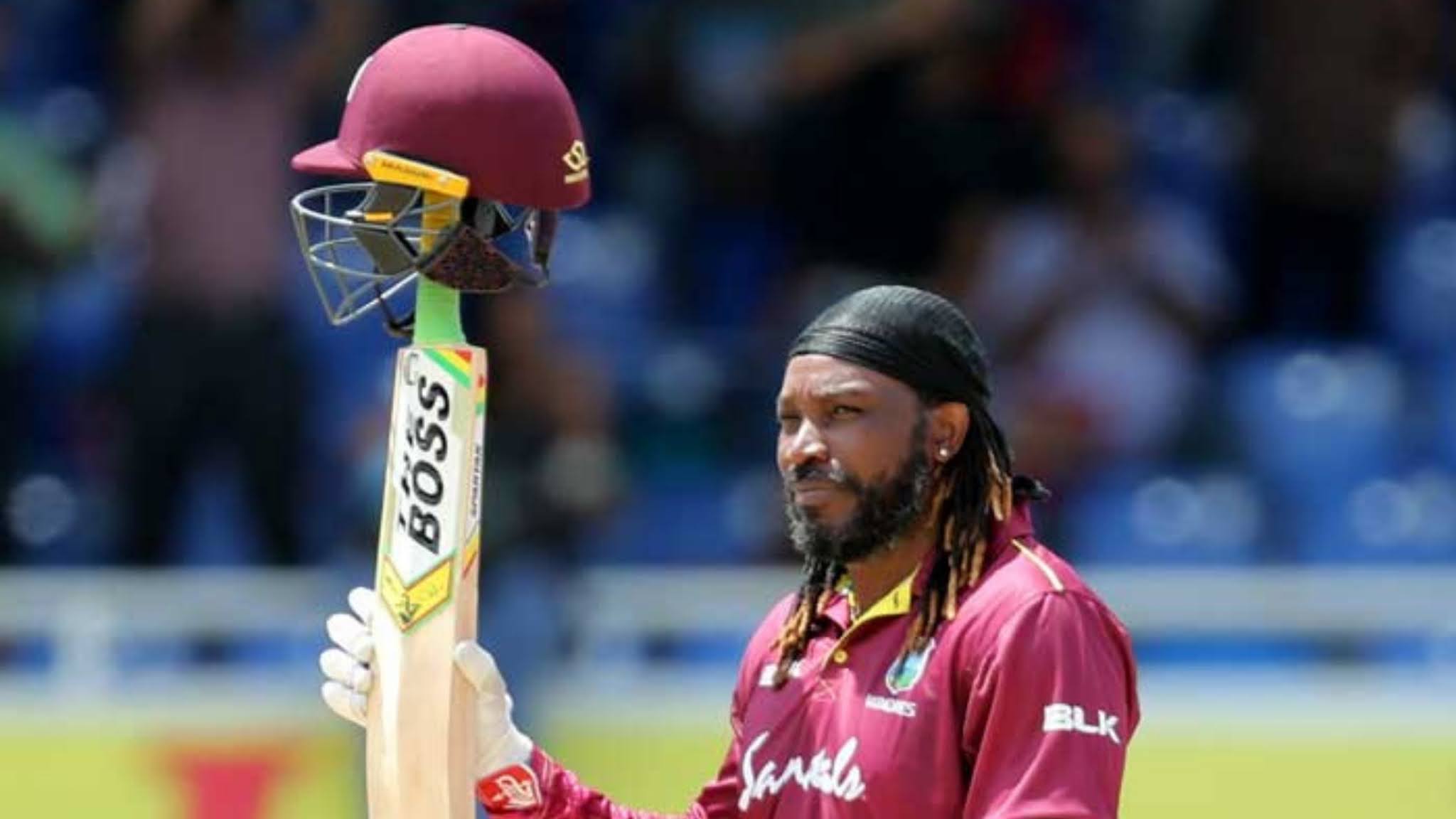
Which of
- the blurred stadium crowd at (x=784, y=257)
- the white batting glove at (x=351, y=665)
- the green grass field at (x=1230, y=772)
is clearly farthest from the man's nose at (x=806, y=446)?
the blurred stadium crowd at (x=784, y=257)

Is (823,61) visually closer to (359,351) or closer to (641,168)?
(641,168)

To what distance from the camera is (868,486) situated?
13.4 feet

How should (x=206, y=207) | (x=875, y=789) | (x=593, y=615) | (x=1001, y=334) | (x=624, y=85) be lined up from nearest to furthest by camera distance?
(x=875, y=789)
(x=593, y=615)
(x=206, y=207)
(x=1001, y=334)
(x=624, y=85)

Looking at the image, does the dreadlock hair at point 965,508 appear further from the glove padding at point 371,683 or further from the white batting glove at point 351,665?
the white batting glove at point 351,665

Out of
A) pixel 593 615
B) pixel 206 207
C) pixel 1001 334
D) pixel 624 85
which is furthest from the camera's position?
pixel 624 85

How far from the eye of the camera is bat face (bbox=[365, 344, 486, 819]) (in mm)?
3996

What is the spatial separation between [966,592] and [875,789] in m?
0.29

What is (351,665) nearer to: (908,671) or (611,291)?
(908,671)

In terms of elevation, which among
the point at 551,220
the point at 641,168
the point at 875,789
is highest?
the point at 641,168

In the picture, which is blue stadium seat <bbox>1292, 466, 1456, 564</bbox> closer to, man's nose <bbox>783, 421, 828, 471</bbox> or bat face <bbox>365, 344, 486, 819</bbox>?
man's nose <bbox>783, 421, 828, 471</bbox>

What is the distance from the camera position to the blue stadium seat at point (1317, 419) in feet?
32.0

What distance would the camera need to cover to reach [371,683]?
4051 mm

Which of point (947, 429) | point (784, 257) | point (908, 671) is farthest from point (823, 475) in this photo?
point (784, 257)

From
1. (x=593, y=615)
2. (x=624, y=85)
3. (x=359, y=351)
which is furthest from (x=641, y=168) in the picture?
(x=593, y=615)
